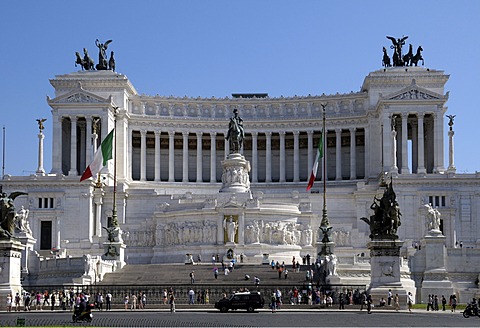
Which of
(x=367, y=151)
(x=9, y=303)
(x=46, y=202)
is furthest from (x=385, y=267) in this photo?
(x=367, y=151)

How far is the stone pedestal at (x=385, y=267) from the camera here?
6309cm

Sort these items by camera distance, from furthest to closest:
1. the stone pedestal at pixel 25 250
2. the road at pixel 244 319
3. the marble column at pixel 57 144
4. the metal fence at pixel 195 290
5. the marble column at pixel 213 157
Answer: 1. the marble column at pixel 213 157
2. the marble column at pixel 57 144
3. the stone pedestal at pixel 25 250
4. the metal fence at pixel 195 290
5. the road at pixel 244 319

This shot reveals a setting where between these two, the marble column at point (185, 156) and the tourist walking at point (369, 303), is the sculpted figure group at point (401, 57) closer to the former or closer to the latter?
the marble column at point (185, 156)

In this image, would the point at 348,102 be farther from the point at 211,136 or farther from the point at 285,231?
the point at 285,231

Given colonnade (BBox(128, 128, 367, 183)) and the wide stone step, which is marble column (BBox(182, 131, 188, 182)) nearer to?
colonnade (BBox(128, 128, 367, 183))

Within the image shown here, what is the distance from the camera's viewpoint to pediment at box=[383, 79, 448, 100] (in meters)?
123

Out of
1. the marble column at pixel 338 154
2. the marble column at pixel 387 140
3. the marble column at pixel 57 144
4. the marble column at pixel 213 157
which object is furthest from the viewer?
the marble column at pixel 213 157

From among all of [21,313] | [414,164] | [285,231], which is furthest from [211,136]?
[21,313]

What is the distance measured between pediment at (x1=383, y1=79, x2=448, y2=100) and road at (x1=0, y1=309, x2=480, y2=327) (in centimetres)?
6605

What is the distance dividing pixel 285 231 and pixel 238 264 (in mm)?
13153

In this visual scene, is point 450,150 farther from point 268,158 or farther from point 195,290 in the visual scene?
point 195,290

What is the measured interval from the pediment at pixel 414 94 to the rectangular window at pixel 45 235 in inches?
1757

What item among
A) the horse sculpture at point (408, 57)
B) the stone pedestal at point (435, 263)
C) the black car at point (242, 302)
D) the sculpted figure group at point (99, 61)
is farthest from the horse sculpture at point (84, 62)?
the black car at point (242, 302)

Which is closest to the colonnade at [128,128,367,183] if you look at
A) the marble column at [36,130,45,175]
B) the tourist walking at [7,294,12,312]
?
the marble column at [36,130,45,175]
